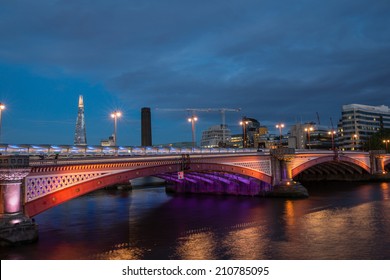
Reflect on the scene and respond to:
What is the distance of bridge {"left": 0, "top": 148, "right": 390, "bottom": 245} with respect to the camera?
24559 mm

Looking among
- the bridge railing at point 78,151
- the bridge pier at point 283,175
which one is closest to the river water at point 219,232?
the bridge pier at point 283,175

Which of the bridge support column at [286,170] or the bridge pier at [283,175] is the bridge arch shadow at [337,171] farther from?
the bridge support column at [286,170]

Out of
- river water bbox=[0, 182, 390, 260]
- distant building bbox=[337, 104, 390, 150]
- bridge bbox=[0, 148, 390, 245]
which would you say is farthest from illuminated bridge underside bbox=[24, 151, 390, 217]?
distant building bbox=[337, 104, 390, 150]

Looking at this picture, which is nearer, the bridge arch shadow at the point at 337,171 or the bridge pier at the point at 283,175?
the bridge pier at the point at 283,175

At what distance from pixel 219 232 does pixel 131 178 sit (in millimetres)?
9452

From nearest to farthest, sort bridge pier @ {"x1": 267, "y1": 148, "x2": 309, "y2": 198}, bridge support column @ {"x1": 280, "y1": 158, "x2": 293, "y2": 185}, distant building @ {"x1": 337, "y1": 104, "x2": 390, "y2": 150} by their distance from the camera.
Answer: bridge pier @ {"x1": 267, "y1": 148, "x2": 309, "y2": 198}, bridge support column @ {"x1": 280, "y1": 158, "x2": 293, "y2": 185}, distant building @ {"x1": 337, "y1": 104, "x2": 390, "y2": 150}

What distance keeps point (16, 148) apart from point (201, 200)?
34.5 m

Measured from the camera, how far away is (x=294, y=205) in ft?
157

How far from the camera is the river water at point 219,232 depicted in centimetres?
2394

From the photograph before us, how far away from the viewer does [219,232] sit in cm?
3148

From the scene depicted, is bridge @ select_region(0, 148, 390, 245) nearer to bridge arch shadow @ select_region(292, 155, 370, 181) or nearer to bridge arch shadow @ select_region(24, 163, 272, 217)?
bridge arch shadow @ select_region(24, 163, 272, 217)

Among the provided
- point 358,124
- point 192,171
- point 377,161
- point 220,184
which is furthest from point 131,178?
point 358,124

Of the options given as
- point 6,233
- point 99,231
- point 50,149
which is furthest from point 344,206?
point 6,233

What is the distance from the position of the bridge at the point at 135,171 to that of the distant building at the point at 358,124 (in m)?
99.0
